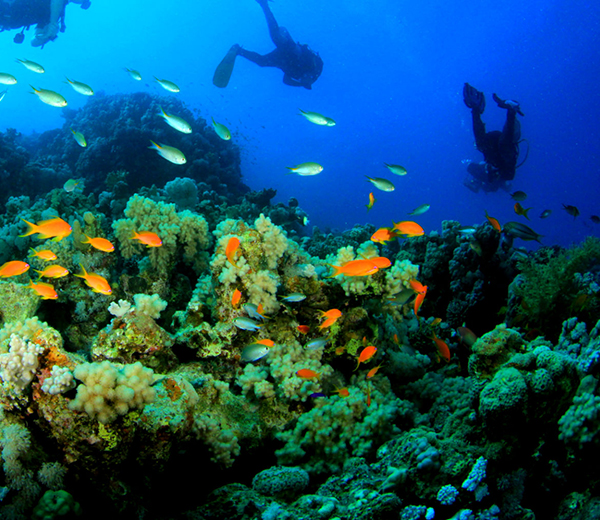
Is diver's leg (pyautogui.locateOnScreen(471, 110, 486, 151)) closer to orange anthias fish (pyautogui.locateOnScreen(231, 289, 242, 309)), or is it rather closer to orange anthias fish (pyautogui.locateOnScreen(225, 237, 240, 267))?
orange anthias fish (pyautogui.locateOnScreen(225, 237, 240, 267))

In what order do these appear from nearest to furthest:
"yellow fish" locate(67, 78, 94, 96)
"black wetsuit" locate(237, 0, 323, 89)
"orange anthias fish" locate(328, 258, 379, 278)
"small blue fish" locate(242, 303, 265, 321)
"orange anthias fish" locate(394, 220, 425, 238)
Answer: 1. "orange anthias fish" locate(328, 258, 379, 278)
2. "small blue fish" locate(242, 303, 265, 321)
3. "orange anthias fish" locate(394, 220, 425, 238)
4. "yellow fish" locate(67, 78, 94, 96)
5. "black wetsuit" locate(237, 0, 323, 89)

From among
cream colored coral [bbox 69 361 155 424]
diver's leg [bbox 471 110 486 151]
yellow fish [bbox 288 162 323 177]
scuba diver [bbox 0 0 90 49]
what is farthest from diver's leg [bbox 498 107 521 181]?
scuba diver [bbox 0 0 90 49]

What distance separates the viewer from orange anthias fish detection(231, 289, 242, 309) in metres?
3.38

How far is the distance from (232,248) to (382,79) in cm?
15657

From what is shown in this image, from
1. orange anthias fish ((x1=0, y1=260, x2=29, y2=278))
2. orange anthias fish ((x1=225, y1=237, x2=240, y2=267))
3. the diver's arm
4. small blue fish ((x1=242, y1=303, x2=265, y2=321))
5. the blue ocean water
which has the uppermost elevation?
the blue ocean water

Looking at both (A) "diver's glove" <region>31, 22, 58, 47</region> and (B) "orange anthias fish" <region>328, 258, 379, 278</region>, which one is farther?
(A) "diver's glove" <region>31, 22, 58, 47</region>

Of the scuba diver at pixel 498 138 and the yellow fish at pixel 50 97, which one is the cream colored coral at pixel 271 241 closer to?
the yellow fish at pixel 50 97

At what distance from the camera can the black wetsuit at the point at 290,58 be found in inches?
755

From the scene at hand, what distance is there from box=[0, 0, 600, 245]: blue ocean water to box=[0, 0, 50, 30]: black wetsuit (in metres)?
82.9

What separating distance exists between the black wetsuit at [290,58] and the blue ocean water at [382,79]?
248ft

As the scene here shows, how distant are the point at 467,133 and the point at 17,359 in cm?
16189

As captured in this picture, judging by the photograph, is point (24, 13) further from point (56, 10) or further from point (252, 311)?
point (252, 311)

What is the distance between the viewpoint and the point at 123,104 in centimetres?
1589

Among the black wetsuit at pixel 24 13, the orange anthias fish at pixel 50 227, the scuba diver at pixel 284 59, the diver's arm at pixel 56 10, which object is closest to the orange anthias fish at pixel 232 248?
the orange anthias fish at pixel 50 227
